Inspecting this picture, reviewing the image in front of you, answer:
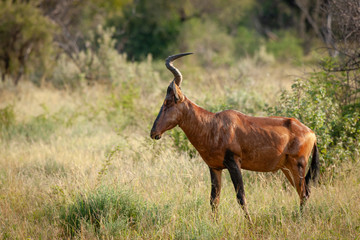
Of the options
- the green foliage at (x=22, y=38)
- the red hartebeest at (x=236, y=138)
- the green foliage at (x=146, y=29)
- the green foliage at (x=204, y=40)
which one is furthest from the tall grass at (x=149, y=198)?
the green foliage at (x=146, y=29)

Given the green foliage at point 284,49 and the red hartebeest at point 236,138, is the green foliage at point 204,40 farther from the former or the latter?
the red hartebeest at point 236,138

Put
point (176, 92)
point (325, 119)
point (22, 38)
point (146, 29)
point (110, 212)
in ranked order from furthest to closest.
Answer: point (146, 29)
point (22, 38)
point (325, 119)
point (110, 212)
point (176, 92)

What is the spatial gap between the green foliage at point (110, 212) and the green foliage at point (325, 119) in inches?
109

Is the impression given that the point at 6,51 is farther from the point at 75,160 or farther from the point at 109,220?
the point at 109,220

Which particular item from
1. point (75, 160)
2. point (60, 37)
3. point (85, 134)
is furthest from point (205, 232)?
point (60, 37)

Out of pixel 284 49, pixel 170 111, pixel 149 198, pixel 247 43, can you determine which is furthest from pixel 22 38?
pixel 284 49

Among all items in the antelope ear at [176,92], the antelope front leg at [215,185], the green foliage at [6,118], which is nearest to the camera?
the antelope ear at [176,92]

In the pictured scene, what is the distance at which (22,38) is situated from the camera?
54.8 ft

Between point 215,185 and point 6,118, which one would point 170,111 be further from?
point 6,118

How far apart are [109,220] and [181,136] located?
2.99m

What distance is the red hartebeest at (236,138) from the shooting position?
14.8 ft

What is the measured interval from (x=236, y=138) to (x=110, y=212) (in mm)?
1700

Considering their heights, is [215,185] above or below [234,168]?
below

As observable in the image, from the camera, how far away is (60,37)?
2422 cm
